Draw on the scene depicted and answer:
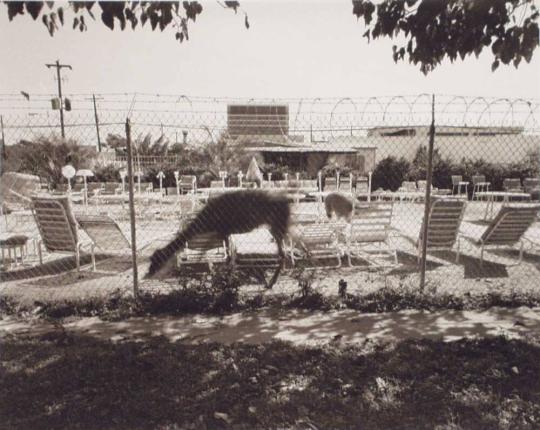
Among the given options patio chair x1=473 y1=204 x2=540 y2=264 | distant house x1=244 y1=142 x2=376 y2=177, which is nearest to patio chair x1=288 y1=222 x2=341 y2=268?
patio chair x1=473 y1=204 x2=540 y2=264

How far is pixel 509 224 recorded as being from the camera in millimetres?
6289

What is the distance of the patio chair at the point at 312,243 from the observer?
6.65 metres

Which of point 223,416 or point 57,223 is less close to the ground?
point 57,223

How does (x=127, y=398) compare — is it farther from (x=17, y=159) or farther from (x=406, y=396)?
(x=17, y=159)

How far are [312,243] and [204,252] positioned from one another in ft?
5.63

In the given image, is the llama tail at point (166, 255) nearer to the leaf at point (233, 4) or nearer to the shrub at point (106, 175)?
the leaf at point (233, 4)

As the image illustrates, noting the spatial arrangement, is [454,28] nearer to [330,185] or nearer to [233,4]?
[233,4]

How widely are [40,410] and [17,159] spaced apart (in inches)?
783

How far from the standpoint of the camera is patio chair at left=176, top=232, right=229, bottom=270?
6398mm

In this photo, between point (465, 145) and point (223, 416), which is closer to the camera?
point (223, 416)

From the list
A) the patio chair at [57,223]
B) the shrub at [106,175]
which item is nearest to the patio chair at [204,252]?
the patio chair at [57,223]

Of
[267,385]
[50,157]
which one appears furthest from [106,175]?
[267,385]

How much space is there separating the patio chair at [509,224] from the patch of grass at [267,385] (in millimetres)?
2620

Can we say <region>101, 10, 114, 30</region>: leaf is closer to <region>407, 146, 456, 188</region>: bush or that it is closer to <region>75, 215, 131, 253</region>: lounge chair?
<region>75, 215, 131, 253</region>: lounge chair
